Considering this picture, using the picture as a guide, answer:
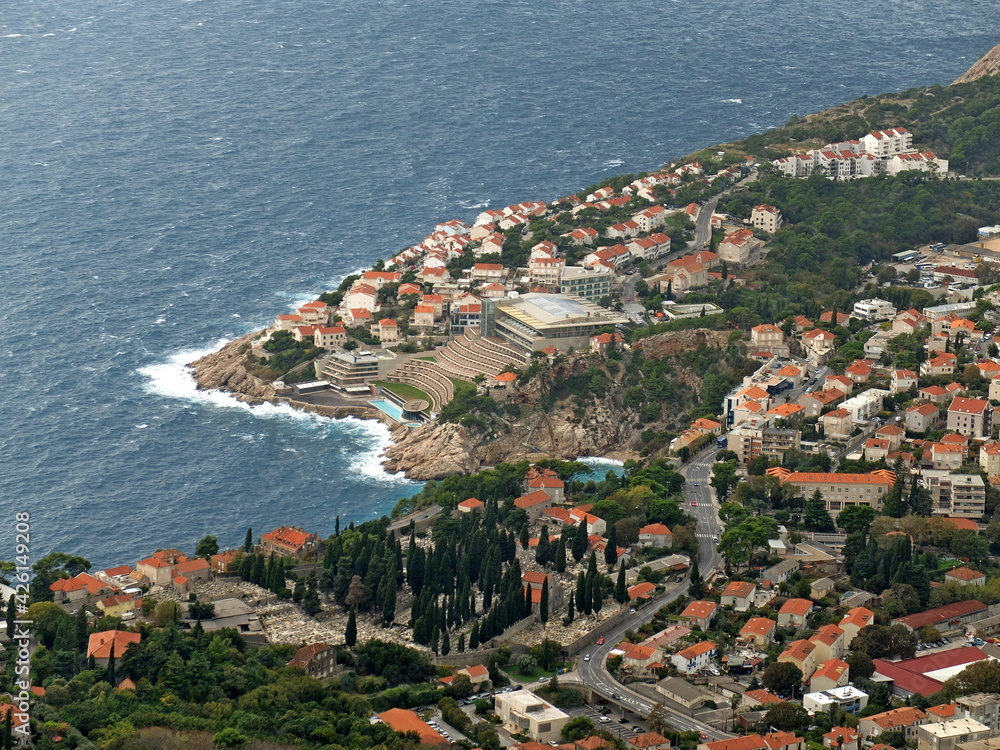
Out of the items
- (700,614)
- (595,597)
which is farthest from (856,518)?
(595,597)

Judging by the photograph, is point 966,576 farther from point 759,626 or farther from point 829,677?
point 829,677

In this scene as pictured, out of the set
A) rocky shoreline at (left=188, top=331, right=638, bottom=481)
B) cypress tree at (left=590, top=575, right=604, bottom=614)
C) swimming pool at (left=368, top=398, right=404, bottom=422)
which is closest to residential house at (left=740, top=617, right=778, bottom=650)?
cypress tree at (left=590, top=575, right=604, bottom=614)

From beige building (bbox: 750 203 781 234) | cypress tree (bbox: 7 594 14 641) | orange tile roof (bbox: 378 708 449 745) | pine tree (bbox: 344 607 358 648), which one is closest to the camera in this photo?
orange tile roof (bbox: 378 708 449 745)

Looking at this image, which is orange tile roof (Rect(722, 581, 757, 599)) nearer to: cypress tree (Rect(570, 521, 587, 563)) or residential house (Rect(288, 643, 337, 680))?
cypress tree (Rect(570, 521, 587, 563))

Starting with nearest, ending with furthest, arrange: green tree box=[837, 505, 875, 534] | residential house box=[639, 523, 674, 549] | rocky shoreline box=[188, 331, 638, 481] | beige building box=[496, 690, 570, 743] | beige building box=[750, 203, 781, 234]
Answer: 1. beige building box=[496, 690, 570, 743]
2. green tree box=[837, 505, 875, 534]
3. residential house box=[639, 523, 674, 549]
4. rocky shoreline box=[188, 331, 638, 481]
5. beige building box=[750, 203, 781, 234]

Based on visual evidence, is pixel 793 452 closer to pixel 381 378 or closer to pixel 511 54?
pixel 381 378

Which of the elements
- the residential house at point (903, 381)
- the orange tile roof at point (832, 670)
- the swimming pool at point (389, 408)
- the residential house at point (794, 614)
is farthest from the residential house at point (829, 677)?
the swimming pool at point (389, 408)
